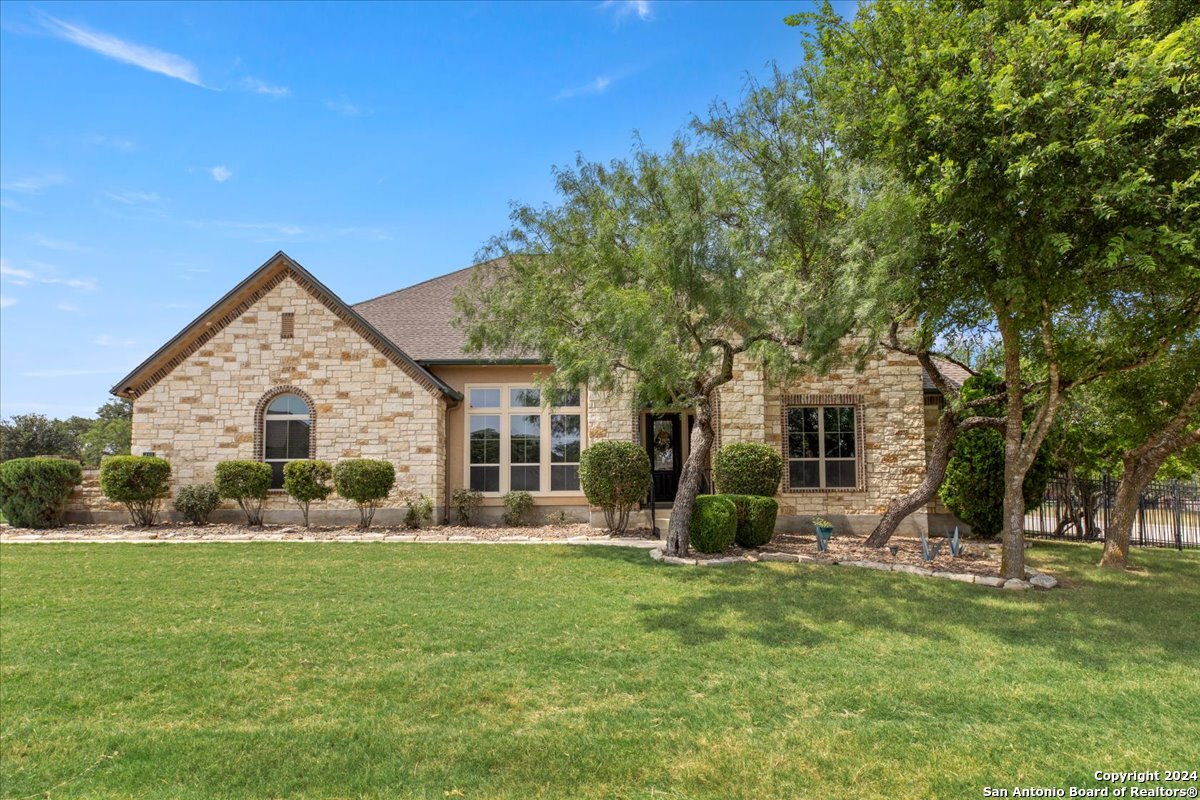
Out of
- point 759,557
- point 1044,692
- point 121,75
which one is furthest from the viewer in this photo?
point 759,557

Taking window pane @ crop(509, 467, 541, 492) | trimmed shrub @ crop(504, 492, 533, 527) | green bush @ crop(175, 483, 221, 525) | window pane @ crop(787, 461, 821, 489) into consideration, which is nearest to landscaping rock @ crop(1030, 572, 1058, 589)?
window pane @ crop(787, 461, 821, 489)

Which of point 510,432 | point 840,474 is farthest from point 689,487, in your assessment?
point 510,432

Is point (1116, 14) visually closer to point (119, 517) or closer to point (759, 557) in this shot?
point (759, 557)

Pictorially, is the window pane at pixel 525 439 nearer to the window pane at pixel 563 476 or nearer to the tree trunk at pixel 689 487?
the window pane at pixel 563 476

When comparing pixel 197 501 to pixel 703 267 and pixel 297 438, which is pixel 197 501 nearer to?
pixel 297 438

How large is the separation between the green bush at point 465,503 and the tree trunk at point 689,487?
18.9 feet

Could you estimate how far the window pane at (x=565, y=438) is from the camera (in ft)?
53.0

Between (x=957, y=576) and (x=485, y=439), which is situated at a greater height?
(x=485, y=439)

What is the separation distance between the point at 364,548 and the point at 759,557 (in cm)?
683

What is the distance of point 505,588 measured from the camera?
8.84 m

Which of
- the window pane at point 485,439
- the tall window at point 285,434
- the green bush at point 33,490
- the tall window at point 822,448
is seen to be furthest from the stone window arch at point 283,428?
the tall window at point 822,448

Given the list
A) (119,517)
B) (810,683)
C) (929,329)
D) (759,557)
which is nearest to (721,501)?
(759,557)

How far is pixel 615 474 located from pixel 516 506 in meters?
3.02

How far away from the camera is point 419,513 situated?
587 inches
